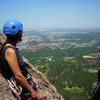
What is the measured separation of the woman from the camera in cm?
251

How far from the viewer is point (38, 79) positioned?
6859 mm

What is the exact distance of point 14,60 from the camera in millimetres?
2502

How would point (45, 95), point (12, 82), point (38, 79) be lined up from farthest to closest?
point (38, 79)
point (45, 95)
point (12, 82)

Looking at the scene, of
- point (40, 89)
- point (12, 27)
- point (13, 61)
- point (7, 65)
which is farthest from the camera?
point (40, 89)

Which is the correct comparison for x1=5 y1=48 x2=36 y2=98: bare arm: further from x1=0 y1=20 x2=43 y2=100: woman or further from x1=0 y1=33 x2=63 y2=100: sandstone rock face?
x1=0 y1=33 x2=63 y2=100: sandstone rock face

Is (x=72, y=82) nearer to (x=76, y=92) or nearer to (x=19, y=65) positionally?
(x=76, y=92)

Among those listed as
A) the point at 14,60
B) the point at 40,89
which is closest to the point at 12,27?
the point at 14,60

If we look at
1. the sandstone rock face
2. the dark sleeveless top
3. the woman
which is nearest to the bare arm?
the woman

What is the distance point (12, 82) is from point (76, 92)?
4100 centimetres

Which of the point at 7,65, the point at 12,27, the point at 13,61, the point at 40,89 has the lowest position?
the point at 40,89

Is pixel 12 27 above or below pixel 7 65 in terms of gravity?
above

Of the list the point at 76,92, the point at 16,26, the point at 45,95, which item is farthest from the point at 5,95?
the point at 76,92

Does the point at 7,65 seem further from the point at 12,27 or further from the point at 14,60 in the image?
the point at 12,27

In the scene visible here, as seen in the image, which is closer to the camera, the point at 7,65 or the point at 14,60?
the point at 14,60
